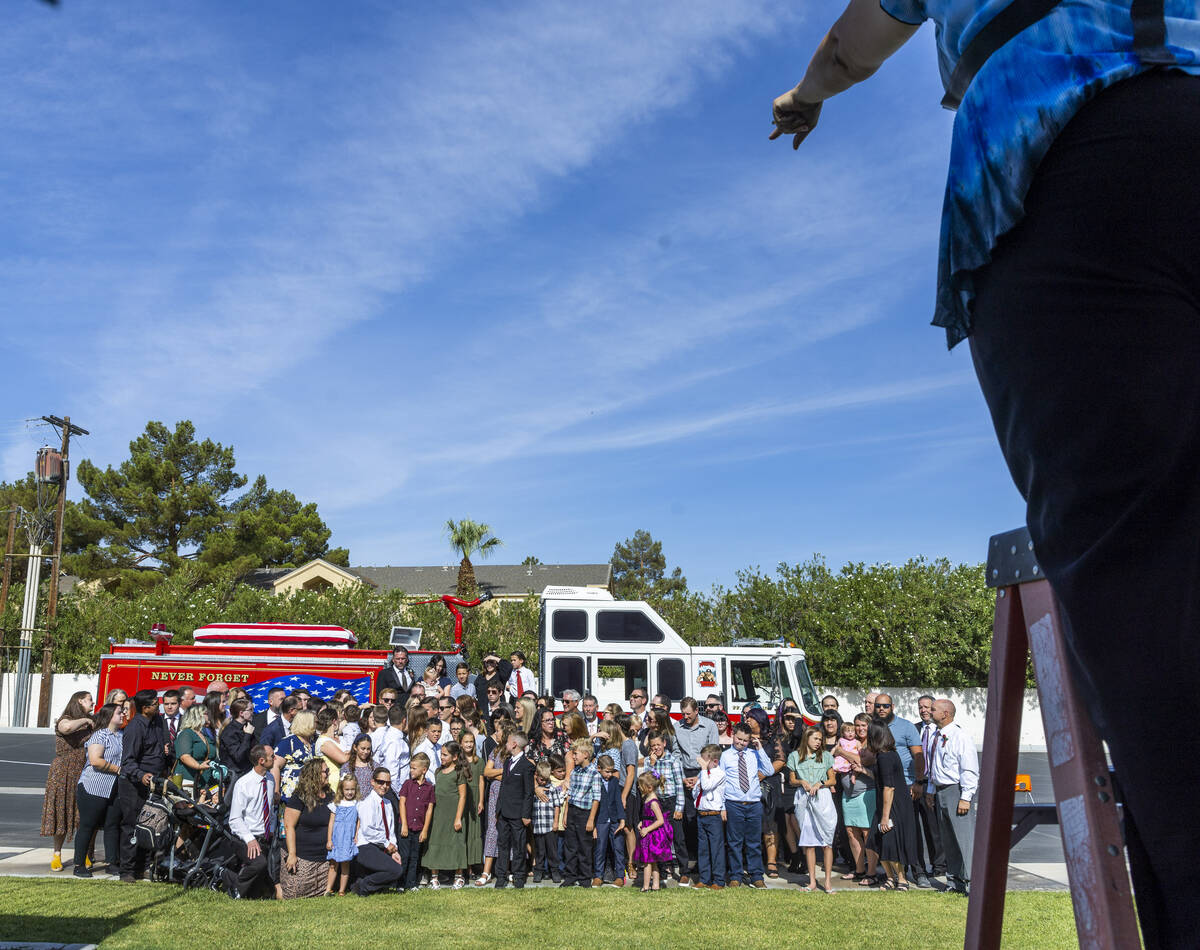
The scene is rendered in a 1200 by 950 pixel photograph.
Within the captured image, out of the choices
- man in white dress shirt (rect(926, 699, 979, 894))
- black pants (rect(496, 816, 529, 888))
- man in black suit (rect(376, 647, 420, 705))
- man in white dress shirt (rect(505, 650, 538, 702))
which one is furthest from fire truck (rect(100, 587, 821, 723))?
black pants (rect(496, 816, 529, 888))

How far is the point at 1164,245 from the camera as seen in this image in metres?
0.90

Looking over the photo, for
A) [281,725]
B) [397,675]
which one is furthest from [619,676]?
[281,725]

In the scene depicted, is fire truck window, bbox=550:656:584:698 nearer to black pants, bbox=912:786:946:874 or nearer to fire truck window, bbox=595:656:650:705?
fire truck window, bbox=595:656:650:705

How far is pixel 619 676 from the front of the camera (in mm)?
17422

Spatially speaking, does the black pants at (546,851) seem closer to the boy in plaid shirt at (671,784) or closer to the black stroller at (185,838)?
the boy in plaid shirt at (671,784)

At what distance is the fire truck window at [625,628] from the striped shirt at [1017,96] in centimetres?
1638

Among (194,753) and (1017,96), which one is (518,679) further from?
(1017,96)

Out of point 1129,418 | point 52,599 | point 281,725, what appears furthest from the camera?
point 52,599

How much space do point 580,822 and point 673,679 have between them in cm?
578

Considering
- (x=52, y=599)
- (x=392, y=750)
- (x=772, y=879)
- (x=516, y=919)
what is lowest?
(x=772, y=879)

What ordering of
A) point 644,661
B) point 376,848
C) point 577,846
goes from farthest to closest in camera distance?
point 644,661 < point 577,846 < point 376,848

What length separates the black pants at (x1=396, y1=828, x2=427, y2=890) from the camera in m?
10.7

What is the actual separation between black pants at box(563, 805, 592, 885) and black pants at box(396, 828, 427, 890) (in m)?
1.71

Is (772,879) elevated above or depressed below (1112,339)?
below
